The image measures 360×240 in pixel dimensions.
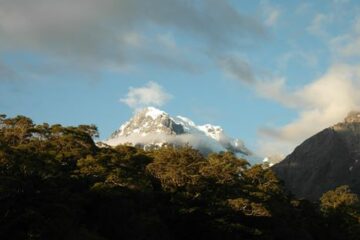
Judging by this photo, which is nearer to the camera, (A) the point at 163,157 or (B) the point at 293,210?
(A) the point at 163,157

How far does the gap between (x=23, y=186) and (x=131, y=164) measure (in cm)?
2465

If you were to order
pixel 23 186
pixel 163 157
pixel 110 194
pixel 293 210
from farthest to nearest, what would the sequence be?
pixel 293 210 < pixel 163 157 < pixel 110 194 < pixel 23 186

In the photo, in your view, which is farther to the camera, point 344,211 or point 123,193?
point 344,211

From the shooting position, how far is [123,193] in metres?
56.0

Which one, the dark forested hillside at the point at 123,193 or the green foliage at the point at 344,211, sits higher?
the green foliage at the point at 344,211

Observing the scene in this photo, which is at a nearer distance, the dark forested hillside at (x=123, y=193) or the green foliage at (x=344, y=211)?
the dark forested hillside at (x=123, y=193)

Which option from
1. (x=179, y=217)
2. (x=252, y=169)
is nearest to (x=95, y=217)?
(x=179, y=217)

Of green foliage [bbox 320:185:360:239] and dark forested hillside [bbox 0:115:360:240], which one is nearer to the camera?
dark forested hillside [bbox 0:115:360:240]

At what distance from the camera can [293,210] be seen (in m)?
82.8

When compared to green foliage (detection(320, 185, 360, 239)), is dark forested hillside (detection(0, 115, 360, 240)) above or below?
below

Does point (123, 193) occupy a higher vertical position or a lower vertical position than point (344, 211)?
lower

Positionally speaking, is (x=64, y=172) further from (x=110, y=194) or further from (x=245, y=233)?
(x=245, y=233)

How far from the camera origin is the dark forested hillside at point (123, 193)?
150 feet

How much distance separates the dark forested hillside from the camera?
45.7 m
